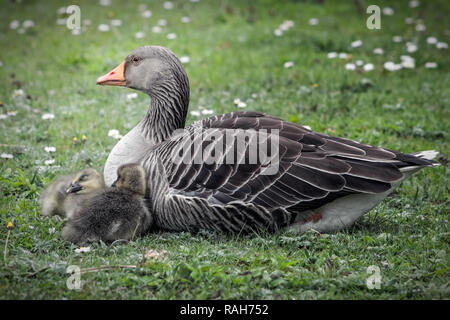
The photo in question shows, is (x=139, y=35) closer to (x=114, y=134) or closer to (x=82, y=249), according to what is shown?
(x=114, y=134)

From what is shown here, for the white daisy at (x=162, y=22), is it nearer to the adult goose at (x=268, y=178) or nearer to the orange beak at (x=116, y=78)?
the orange beak at (x=116, y=78)

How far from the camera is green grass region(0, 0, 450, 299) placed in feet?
13.5

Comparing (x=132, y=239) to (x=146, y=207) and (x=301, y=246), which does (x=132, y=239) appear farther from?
(x=301, y=246)

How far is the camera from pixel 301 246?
4855 millimetres

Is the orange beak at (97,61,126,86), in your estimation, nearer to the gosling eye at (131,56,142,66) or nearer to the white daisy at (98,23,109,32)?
the gosling eye at (131,56,142,66)

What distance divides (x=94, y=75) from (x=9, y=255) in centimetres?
547

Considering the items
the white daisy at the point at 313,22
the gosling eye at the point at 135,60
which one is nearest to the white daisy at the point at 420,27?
the white daisy at the point at 313,22

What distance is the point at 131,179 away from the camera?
514 centimetres

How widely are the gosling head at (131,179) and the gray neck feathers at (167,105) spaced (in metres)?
0.74

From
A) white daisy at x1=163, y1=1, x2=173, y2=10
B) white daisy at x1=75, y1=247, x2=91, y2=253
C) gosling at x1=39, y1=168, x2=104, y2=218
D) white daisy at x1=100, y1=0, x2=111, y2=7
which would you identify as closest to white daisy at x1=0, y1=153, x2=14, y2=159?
gosling at x1=39, y1=168, x2=104, y2=218

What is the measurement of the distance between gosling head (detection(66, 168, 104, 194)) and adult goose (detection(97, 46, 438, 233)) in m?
0.53

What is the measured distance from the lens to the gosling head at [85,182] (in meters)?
5.17
